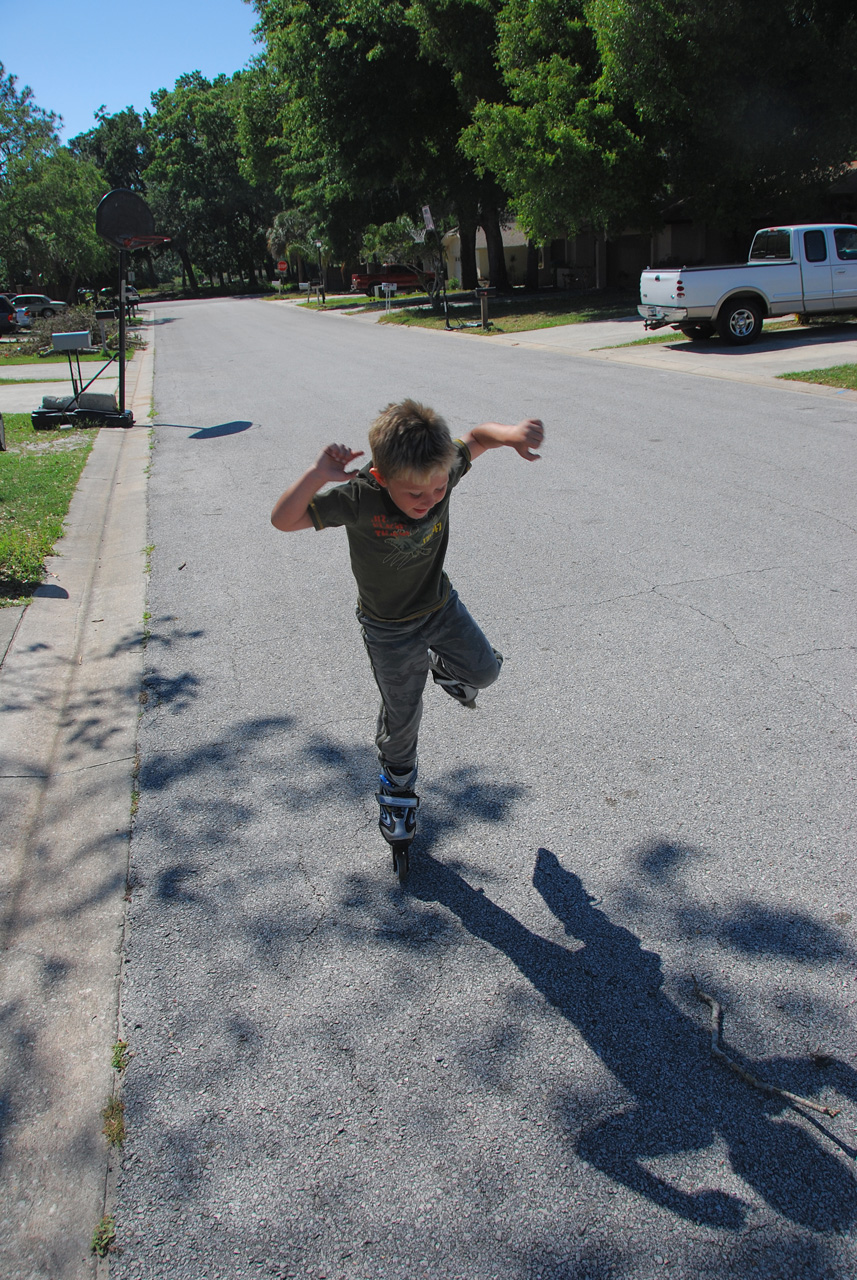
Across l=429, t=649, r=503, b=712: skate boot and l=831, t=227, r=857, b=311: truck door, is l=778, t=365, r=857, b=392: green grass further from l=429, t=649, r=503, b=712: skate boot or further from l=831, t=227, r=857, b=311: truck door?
l=429, t=649, r=503, b=712: skate boot

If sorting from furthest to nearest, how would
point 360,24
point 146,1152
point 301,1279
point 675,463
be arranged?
point 360,24 < point 675,463 < point 146,1152 < point 301,1279

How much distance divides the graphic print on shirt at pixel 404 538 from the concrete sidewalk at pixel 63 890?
1.55 m

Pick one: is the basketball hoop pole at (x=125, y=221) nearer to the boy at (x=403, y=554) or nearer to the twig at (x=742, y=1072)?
the boy at (x=403, y=554)

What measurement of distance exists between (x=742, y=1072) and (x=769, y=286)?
1649cm

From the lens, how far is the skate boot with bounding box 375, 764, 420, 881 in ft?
10.2

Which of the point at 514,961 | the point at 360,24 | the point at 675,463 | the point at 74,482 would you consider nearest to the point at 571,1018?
the point at 514,961

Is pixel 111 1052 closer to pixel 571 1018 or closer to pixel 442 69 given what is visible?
pixel 571 1018

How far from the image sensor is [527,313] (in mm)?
27406

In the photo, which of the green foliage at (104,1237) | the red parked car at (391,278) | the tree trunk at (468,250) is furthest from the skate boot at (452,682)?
the red parked car at (391,278)

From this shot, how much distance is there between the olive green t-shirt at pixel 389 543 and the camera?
2.78m

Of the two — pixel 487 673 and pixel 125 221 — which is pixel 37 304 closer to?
pixel 125 221

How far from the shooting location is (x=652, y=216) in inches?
961

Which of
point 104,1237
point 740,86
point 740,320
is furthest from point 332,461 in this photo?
point 740,86

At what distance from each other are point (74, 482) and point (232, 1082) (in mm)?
7984
